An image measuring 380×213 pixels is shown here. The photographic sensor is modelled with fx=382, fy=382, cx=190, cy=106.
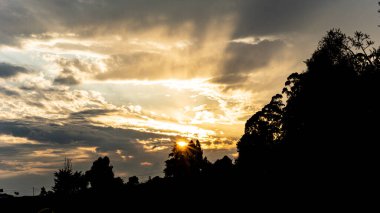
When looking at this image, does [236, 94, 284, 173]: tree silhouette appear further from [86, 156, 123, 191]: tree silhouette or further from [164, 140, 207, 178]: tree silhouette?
[86, 156, 123, 191]: tree silhouette

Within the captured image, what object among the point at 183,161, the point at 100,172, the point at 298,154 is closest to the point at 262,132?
the point at 298,154

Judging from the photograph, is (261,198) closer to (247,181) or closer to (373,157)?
(247,181)

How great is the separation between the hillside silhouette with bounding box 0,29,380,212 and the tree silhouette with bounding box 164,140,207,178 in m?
17.1

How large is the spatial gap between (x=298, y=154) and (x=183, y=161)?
38.0 meters

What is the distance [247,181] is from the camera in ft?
118

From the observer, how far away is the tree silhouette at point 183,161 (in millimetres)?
82938

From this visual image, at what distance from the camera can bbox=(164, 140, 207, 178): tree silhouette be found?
82.9 m

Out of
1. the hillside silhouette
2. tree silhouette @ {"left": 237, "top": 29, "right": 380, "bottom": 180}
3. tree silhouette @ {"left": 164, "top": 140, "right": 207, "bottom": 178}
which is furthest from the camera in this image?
tree silhouette @ {"left": 164, "top": 140, "right": 207, "bottom": 178}

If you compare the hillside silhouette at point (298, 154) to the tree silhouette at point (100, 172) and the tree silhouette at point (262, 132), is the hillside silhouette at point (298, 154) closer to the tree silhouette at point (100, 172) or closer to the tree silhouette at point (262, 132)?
the tree silhouette at point (262, 132)

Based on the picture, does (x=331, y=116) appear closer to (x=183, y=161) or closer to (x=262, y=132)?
(x=262, y=132)

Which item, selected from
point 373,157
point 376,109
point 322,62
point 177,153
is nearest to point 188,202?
point 373,157

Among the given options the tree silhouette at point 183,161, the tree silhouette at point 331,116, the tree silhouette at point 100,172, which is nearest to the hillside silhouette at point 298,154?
the tree silhouette at point 331,116

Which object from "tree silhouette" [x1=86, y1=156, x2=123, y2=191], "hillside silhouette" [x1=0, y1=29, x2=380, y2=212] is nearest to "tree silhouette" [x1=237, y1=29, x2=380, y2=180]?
"hillside silhouette" [x1=0, y1=29, x2=380, y2=212]

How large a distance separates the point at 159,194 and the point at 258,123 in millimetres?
34100
